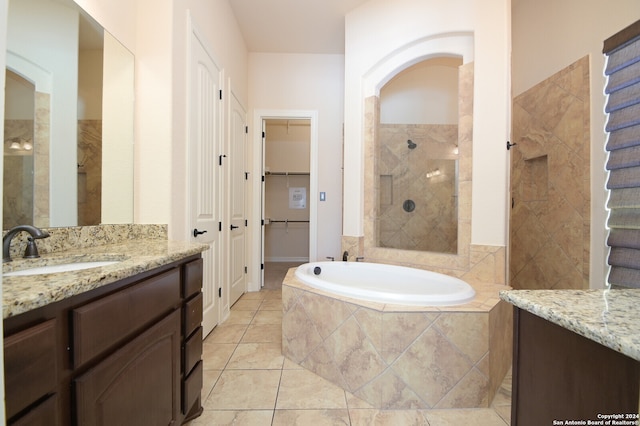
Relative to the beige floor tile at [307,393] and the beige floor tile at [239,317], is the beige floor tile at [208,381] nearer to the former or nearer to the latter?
the beige floor tile at [307,393]

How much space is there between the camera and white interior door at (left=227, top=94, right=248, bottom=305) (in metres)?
2.93

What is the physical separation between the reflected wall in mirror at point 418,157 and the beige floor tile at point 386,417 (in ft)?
4.67

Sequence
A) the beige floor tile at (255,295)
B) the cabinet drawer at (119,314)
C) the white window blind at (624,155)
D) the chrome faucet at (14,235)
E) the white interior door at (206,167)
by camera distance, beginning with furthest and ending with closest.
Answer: the beige floor tile at (255,295) → the white interior door at (206,167) → the white window blind at (624,155) → the chrome faucet at (14,235) → the cabinet drawer at (119,314)

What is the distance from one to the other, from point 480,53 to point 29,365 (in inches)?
117

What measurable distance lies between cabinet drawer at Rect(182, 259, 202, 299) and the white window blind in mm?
1994

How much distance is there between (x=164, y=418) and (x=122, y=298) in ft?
1.91

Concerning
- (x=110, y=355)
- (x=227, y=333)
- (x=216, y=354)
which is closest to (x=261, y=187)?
(x=227, y=333)

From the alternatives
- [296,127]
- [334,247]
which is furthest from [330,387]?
[296,127]

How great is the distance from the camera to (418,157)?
2.99 metres

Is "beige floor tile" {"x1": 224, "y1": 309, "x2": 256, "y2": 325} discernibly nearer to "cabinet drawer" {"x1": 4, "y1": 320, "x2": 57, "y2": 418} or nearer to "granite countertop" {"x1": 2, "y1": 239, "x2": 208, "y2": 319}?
"granite countertop" {"x1": 2, "y1": 239, "x2": 208, "y2": 319}

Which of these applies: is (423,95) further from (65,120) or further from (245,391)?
(245,391)

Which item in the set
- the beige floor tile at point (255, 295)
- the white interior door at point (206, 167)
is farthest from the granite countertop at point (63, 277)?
the beige floor tile at point (255, 295)

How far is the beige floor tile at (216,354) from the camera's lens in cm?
193

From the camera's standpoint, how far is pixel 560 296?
0.75 m
